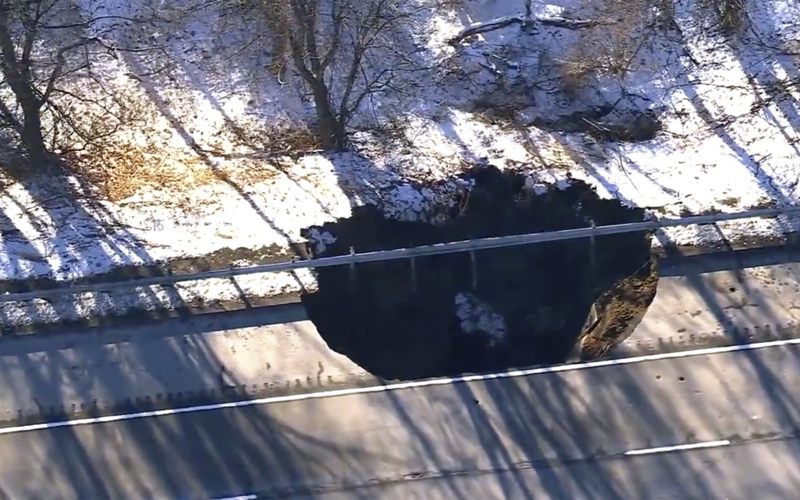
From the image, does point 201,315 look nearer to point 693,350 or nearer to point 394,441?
point 394,441

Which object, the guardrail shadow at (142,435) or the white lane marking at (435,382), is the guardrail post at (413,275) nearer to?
the white lane marking at (435,382)

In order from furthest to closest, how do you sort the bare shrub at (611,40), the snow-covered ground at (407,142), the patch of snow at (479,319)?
1. the bare shrub at (611,40)
2. the snow-covered ground at (407,142)
3. the patch of snow at (479,319)

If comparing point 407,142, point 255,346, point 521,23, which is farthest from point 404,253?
point 521,23

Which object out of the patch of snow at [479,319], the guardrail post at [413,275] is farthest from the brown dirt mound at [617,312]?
the guardrail post at [413,275]

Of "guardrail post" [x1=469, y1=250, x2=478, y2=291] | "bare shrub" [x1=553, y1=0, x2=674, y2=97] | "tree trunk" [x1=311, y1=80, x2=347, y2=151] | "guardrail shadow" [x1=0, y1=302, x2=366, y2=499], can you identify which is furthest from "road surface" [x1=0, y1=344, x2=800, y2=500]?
"bare shrub" [x1=553, y1=0, x2=674, y2=97]

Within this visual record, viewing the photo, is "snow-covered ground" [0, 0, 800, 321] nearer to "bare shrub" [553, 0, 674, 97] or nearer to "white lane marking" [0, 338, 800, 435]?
"bare shrub" [553, 0, 674, 97]

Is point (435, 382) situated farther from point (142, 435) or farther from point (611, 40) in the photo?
point (611, 40)
